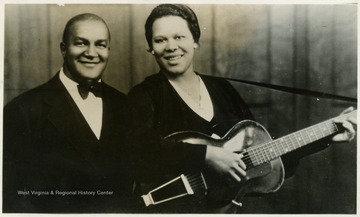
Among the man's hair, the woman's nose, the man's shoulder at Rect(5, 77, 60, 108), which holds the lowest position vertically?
the man's shoulder at Rect(5, 77, 60, 108)

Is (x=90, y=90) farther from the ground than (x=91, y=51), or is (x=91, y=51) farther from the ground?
(x=91, y=51)

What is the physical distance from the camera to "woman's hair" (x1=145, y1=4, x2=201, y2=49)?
271 cm

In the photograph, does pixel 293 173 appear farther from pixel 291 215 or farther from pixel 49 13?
pixel 49 13

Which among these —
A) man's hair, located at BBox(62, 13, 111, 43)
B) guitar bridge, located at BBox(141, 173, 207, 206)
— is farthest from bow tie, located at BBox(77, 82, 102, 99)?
guitar bridge, located at BBox(141, 173, 207, 206)

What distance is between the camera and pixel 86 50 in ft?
8.79

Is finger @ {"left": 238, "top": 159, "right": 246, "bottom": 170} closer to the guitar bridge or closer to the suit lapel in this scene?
the guitar bridge

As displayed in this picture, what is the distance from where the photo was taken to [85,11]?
2715 mm

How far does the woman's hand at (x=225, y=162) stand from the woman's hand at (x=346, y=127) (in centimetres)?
51

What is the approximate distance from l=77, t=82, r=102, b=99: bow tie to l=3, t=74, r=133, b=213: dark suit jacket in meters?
0.03

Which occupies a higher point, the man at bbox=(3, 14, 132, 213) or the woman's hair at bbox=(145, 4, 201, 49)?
the woman's hair at bbox=(145, 4, 201, 49)

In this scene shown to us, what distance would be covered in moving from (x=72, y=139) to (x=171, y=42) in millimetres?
698

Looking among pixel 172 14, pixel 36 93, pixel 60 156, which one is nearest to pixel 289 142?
pixel 172 14

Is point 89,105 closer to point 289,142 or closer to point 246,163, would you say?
point 246,163

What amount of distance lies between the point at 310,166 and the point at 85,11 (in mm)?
1402
